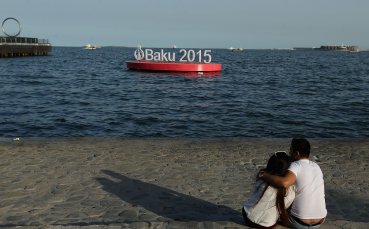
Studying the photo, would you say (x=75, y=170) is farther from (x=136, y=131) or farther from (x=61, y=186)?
(x=136, y=131)

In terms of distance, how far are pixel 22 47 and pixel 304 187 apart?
75.3 meters

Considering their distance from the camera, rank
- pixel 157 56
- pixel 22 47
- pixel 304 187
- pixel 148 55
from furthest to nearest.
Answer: pixel 22 47
pixel 148 55
pixel 157 56
pixel 304 187

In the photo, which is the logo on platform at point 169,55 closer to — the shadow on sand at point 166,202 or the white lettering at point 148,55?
the white lettering at point 148,55

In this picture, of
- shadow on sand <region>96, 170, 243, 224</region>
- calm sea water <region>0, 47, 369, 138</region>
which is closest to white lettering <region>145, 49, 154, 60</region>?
calm sea water <region>0, 47, 369, 138</region>

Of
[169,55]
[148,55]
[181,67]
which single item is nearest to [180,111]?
[181,67]

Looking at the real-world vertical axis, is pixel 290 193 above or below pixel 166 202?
→ above

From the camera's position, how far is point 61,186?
24.3 feet

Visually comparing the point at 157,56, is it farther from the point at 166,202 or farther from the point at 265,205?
the point at 265,205

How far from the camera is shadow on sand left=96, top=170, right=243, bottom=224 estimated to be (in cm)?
619

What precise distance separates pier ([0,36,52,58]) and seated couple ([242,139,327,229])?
67.5m

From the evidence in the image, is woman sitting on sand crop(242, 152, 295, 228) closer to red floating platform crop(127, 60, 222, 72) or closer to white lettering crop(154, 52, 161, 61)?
red floating platform crop(127, 60, 222, 72)

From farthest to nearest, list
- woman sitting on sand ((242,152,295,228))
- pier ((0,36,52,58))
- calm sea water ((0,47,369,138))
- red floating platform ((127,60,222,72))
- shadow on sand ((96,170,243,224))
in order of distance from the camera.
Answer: pier ((0,36,52,58))
red floating platform ((127,60,222,72))
calm sea water ((0,47,369,138))
shadow on sand ((96,170,243,224))
woman sitting on sand ((242,152,295,228))

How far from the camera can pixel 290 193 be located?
16.4 ft

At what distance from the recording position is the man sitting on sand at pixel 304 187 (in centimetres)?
491
